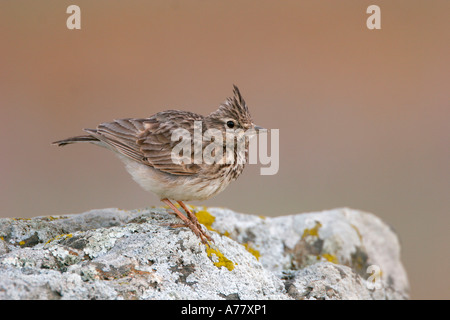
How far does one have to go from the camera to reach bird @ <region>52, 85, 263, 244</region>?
5.58 meters

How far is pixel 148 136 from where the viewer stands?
5949 mm

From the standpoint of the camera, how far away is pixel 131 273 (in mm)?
3973

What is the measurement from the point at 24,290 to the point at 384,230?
4.86 metres

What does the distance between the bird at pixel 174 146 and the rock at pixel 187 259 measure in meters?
0.35

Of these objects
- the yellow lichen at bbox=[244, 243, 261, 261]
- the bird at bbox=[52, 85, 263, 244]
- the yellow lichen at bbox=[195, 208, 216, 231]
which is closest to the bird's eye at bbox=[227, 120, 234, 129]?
the bird at bbox=[52, 85, 263, 244]

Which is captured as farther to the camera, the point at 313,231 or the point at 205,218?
the point at 313,231

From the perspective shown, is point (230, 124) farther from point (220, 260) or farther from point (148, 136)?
point (220, 260)

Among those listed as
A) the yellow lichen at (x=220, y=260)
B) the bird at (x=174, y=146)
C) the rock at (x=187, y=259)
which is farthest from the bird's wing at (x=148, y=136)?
the yellow lichen at (x=220, y=260)

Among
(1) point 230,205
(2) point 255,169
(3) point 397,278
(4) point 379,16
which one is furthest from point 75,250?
(4) point 379,16

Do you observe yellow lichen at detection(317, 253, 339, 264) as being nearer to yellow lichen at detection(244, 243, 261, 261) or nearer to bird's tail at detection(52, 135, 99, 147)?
yellow lichen at detection(244, 243, 261, 261)

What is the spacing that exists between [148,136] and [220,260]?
197 centimetres

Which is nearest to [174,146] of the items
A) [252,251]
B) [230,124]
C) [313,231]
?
[230,124]

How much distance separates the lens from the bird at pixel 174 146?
5.58 m

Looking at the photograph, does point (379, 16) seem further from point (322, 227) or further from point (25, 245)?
point (25, 245)
